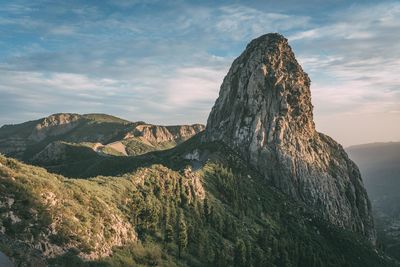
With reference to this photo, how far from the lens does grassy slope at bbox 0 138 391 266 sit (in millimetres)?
56875

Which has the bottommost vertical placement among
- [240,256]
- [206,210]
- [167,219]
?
[240,256]

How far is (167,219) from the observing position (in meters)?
103

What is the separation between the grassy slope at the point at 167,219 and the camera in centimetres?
5688

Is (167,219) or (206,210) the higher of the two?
(167,219)

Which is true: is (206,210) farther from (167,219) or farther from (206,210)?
(167,219)

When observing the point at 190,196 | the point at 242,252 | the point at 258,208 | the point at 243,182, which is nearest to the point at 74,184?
the point at 242,252

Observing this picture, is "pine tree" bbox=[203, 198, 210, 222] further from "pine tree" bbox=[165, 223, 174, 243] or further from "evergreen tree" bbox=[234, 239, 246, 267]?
"pine tree" bbox=[165, 223, 174, 243]

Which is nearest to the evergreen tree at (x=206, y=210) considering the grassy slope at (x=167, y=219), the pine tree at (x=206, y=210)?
the pine tree at (x=206, y=210)

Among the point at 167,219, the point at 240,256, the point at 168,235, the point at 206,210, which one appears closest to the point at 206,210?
the point at 206,210

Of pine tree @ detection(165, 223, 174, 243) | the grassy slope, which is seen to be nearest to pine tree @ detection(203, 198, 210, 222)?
the grassy slope

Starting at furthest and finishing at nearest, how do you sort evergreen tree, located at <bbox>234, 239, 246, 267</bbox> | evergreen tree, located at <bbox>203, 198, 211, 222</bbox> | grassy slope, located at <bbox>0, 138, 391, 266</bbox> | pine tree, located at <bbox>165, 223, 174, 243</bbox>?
1. evergreen tree, located at <bbox>203, 198, 211, 222</bbox>
2. evergreen tree, located at <bbox>234, 239, 246, 267</bbox>
3. pine tree, located at <bbox>165, 223, 174, 243</bbox>
4. grassy slope, located at <bbox>0, 138, 391, 266</bbox>

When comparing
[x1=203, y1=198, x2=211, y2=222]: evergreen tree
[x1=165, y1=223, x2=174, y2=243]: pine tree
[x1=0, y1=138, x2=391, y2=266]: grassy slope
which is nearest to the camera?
[x1=0, y1=138, x2=391, y2=266]: grassy slope

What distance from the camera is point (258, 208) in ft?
573

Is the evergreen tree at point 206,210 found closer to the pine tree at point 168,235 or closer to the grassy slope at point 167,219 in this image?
the grassy slope at point 167,219
